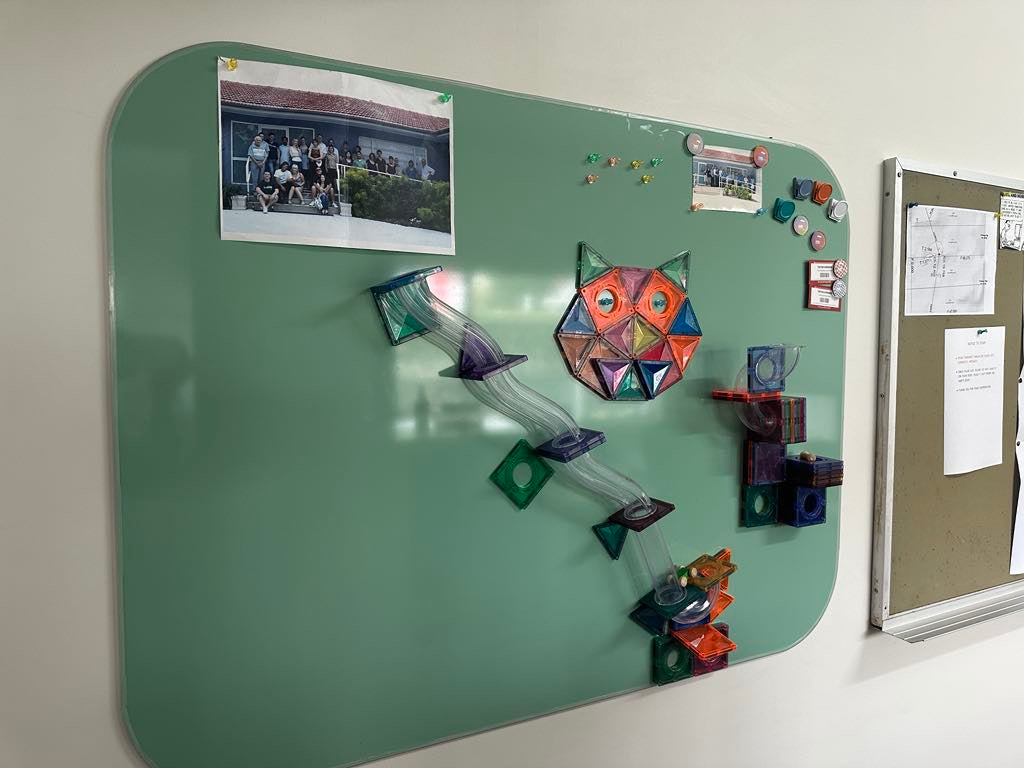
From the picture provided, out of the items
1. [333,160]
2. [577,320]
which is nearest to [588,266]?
[577,320]

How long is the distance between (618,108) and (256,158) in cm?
60

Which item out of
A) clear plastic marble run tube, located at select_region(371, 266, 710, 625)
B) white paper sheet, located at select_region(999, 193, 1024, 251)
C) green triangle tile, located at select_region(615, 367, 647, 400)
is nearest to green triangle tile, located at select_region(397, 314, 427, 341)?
clear plastic marble run tube, located at select_region(371, 266, 710, 625)

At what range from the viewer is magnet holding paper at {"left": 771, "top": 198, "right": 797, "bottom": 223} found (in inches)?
46.4

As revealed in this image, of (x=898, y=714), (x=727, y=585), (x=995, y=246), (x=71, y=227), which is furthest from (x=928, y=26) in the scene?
(x=71, y=227)

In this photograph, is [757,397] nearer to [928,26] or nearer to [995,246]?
[995,246]

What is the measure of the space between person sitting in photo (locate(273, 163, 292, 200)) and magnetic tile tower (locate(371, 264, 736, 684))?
174 mm

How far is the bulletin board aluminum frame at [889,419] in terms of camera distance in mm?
1322

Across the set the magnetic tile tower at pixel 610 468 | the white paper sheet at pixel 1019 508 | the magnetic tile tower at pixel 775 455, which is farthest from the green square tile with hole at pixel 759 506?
the white paper sheet at pixel 1019 508

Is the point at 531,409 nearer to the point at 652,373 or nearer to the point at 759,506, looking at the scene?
the point at 652,373

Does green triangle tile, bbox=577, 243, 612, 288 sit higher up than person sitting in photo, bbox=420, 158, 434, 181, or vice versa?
person sitting in photo, bbox=420, 158, 434, 181

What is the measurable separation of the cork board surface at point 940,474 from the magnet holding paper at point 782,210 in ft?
1.14

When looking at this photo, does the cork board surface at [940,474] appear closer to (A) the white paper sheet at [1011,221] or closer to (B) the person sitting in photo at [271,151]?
(A) the white paper sheet at [1011,221]

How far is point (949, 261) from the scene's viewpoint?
1.39m

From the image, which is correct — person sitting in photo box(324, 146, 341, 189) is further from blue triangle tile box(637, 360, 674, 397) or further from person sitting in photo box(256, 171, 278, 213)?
blue triangle tile box(637, 360, 674, 397)
